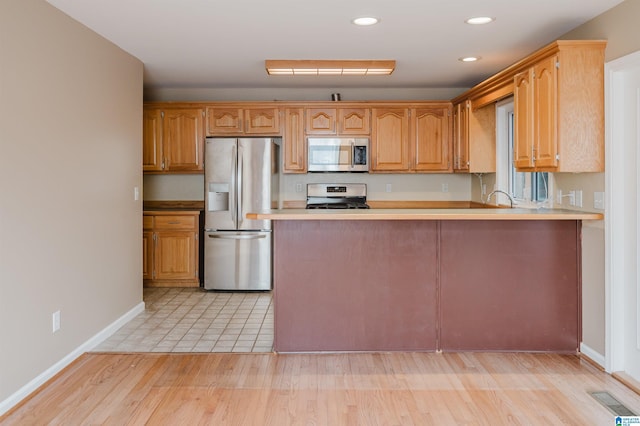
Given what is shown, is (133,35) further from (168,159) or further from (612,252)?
(612,252)

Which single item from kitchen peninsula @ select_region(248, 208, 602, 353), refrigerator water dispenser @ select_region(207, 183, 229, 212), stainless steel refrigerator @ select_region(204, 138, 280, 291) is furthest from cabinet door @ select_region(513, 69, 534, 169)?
refrigerator water dispenser @ select_region(207, 183, 229, 212)

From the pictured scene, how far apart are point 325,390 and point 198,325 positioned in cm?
176

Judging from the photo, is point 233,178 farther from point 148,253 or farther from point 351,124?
point 351,124

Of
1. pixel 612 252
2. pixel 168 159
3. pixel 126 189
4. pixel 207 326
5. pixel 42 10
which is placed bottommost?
pixel 207 326

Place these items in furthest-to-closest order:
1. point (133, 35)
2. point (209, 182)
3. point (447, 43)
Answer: point (209, 182) < point (447, 43) < point (133, 35)

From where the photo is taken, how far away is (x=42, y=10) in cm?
318

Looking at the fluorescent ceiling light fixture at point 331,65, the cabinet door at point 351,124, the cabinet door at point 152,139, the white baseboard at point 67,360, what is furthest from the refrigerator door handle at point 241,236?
the fluorescent ceiling light fixture at point 331,65

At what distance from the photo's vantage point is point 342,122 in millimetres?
6113

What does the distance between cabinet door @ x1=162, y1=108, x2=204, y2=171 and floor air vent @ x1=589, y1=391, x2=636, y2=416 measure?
4.49m

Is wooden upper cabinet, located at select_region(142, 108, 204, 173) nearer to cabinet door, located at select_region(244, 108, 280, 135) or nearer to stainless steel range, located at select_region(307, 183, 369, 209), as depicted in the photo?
cabinet door, located at select_region(244, 108, 280, 135)

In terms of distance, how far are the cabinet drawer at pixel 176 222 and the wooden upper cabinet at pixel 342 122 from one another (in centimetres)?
162

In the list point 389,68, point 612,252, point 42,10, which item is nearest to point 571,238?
point 612,252

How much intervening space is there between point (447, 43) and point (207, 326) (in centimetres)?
299

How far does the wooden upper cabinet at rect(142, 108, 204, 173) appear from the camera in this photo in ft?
19.9
